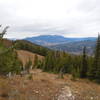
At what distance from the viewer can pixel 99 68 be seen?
124ft

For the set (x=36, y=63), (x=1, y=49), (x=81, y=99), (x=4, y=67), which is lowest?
(x=36, y=63)

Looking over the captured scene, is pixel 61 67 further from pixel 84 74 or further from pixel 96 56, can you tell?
pixel 96 56

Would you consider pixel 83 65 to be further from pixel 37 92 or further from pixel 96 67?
pixel 37 92

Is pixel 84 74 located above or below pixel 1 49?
below

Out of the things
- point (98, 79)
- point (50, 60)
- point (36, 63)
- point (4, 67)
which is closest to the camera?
point (4, 67)

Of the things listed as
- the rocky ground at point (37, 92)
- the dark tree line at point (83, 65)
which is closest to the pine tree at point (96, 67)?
the dark tree line at point (83, 65)

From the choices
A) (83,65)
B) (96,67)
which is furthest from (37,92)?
(83,65)

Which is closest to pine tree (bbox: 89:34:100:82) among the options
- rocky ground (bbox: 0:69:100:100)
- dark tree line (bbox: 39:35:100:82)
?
dark tree line (bbox: 39:35:100:82)

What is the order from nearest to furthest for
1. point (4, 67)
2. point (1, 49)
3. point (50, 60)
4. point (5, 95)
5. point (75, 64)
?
point (1, 49)
point (5, 95)
point (4, 67)
point (75, 64)
point (50, 60)

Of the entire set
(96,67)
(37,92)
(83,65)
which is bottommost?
(83,65)

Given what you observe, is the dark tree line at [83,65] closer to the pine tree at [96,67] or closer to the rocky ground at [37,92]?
the pine tree at [96,67]

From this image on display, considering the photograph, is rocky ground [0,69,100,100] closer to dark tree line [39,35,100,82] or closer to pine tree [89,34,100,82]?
pine tree [89,34,100,82]

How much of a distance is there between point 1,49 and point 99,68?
103 feet

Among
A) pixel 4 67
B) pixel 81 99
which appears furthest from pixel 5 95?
pixel 81 99
